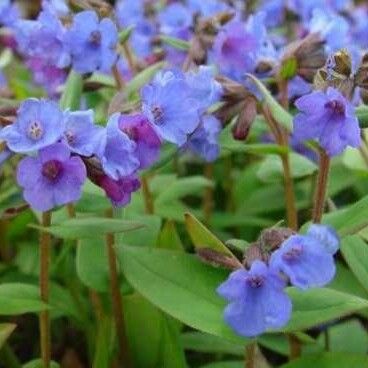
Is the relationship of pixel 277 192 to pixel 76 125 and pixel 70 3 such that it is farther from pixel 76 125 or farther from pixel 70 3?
pixel 76 125

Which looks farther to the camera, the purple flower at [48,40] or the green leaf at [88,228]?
the purple flower at [48,40]

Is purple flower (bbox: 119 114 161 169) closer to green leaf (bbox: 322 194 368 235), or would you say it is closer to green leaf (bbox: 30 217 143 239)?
green leaf (bbox: 30 217 143 239)

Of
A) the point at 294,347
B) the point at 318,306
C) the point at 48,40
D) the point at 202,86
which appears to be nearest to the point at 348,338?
the point at 294,347

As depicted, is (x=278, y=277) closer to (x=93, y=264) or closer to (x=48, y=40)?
(x=93, y=264)

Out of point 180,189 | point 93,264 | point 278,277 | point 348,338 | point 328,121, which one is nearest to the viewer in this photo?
point 278,277

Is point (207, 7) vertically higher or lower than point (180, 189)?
higher

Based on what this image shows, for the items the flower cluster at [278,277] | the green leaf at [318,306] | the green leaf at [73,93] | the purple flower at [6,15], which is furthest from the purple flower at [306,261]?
the purple flower at [6,15]

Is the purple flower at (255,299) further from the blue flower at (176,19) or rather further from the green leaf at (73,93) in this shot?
the blue flower at (176,19)
